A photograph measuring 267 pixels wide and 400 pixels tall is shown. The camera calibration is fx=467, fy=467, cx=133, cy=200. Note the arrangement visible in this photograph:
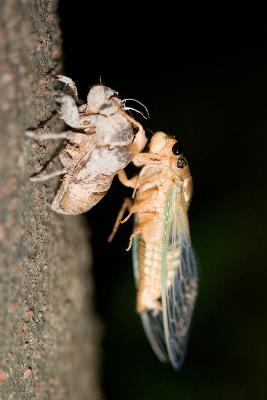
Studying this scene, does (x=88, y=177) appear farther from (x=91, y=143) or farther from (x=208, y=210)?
(x=208, y=210)

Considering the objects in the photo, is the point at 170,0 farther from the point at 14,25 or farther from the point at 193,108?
the point at 14,25

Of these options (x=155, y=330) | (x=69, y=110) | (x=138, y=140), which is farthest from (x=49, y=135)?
(x=155, y=330)

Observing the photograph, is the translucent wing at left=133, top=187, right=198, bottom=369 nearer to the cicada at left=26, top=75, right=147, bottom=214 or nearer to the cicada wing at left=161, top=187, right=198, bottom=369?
the cicada wing at left=161, top=187, right=198, bottom=369

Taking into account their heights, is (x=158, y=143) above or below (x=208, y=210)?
above

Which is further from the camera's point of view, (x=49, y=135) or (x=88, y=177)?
(x=88, y=177)

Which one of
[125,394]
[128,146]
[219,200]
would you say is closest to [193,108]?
[219,200]

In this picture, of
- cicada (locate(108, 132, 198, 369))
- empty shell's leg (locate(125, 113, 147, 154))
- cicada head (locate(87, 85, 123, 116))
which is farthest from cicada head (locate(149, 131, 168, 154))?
cicada head (locate(87, 85, 123, 116))
